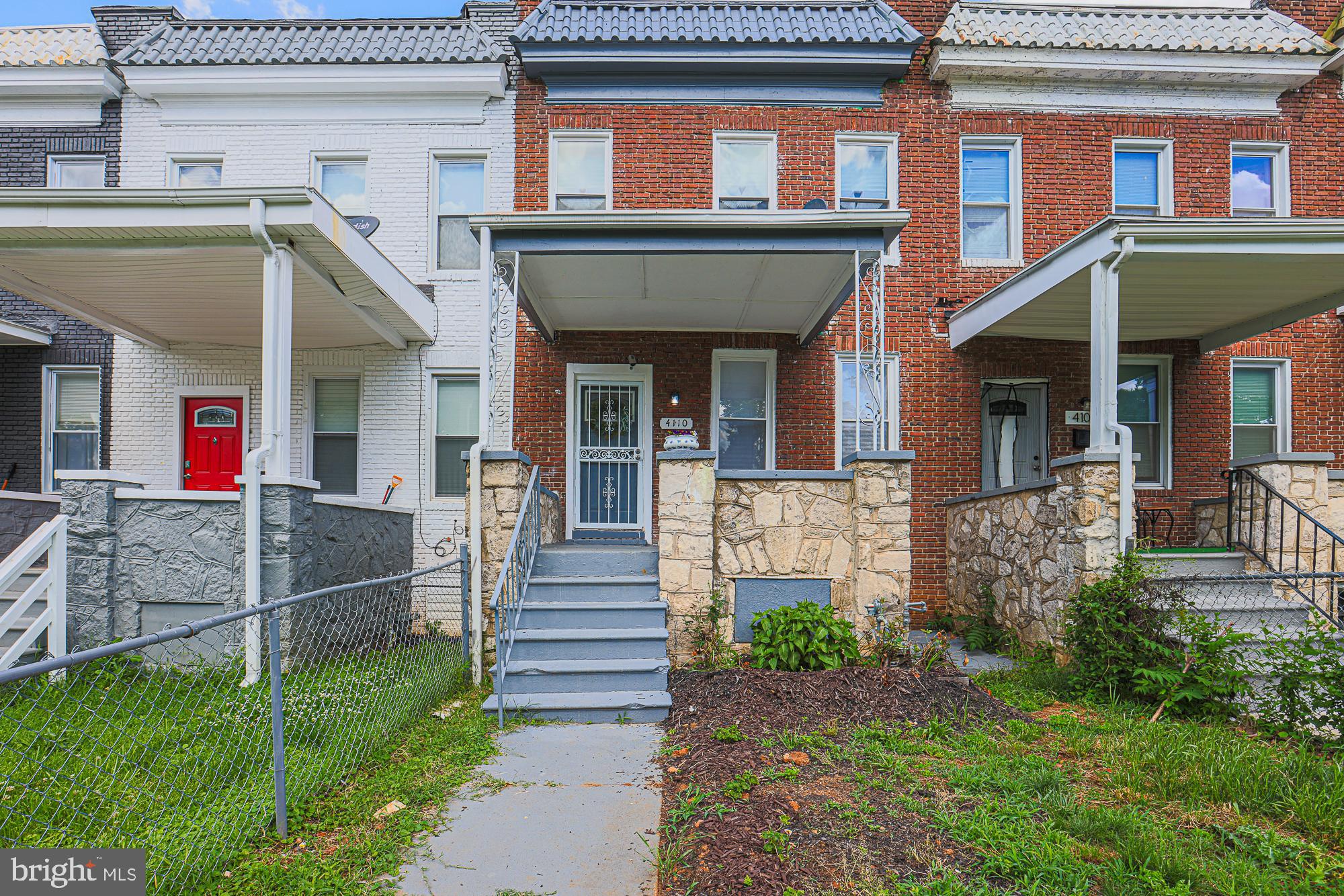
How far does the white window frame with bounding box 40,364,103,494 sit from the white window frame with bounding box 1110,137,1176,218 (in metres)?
13.2

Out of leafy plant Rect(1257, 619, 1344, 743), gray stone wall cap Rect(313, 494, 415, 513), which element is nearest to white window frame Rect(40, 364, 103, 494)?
gray stone wall cap Rect(313, 494, 415, 513)

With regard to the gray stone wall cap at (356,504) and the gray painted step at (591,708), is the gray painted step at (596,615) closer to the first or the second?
the gray painted step at (591,708)

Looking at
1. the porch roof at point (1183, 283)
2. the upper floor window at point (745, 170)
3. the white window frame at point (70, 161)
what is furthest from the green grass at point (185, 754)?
the white window frame at point (70, 161)

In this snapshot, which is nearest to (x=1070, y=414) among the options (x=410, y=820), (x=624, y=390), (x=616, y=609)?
(x=624, y=390)

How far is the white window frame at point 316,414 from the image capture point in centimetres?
973

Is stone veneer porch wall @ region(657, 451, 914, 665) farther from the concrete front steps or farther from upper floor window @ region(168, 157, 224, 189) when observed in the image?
upper floor window @ region(168, 157, 224, 189)

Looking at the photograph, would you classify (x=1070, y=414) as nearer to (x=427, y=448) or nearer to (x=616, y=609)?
(x=616, y=609)

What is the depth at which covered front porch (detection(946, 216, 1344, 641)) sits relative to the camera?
655 centimetres

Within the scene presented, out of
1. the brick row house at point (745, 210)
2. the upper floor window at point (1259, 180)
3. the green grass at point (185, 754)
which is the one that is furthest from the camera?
the upper floor window at point (1259, 180)

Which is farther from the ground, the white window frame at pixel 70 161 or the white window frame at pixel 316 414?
the white window frame at pixel 70 161

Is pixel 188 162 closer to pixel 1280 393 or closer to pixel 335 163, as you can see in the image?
pixel 335 163

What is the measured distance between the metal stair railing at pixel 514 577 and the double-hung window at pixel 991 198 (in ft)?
21.4

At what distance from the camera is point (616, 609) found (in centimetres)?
645

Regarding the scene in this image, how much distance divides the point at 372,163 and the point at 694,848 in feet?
30.7
